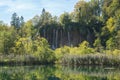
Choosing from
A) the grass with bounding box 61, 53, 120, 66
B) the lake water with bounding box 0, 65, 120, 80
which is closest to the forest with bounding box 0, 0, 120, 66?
the grass with bounding box 61, 53, 120, 66

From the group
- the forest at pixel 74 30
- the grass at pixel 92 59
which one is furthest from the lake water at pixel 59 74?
the forest at pixel 74 30

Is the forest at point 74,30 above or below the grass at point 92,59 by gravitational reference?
above

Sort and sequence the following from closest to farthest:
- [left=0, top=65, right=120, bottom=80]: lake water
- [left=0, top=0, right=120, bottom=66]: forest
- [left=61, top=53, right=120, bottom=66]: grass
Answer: [left=0, top=65, right=120, bottom=80]: lake water → [left=61, top=53, right=120, bottom=66]: grass → [left=0, top=0, right=120, bottom=66]: forest

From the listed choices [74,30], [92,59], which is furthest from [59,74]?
[74,30]

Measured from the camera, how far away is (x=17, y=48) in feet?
218

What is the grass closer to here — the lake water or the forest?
the forest

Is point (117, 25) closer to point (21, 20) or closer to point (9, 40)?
point (9, 40)

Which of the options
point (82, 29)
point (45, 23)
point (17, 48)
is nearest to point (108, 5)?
point (82, 29)

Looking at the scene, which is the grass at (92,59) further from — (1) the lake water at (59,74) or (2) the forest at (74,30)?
(1) the lake water at (59,74)

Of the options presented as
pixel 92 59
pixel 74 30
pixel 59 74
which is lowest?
pixel 59 74

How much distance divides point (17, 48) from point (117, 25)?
2401 centimetres

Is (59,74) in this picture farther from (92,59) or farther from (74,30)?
(74,30)

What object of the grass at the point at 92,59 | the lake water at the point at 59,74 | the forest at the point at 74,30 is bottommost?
the lake water at the point at 59,74

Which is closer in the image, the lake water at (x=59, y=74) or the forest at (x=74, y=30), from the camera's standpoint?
the lake water at (x=59, y=74)
